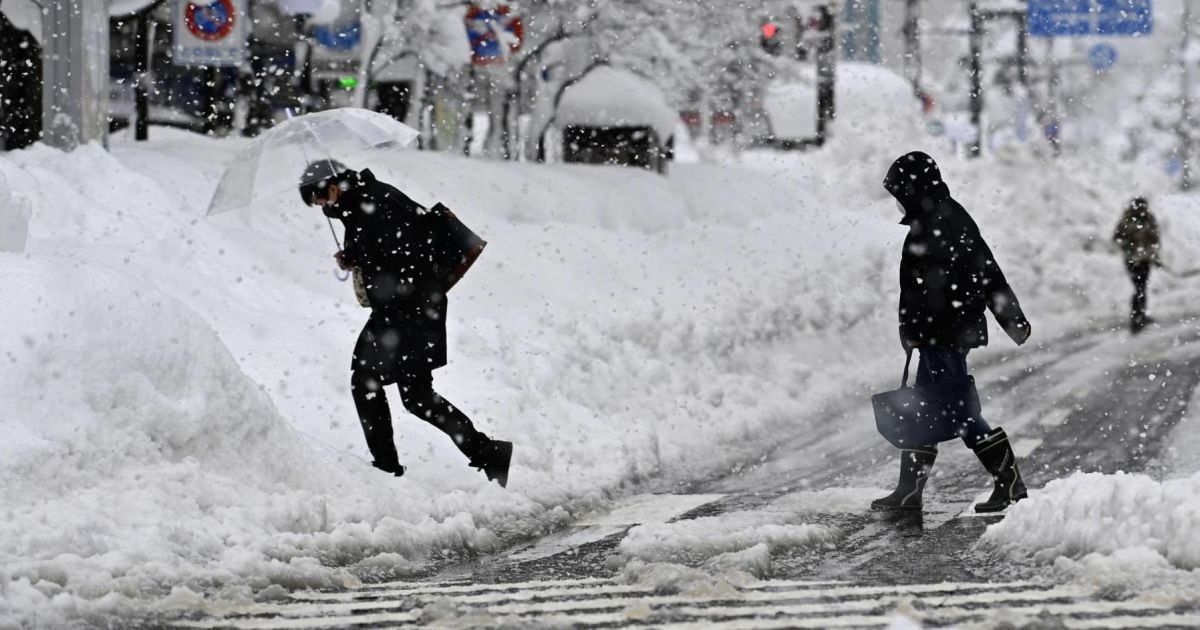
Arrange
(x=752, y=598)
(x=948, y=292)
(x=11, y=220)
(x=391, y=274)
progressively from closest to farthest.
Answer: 1. (x=752, y=598)
2. (x=391, y=274)
3. (x=948, y=292)
4. (x=11, y=220)

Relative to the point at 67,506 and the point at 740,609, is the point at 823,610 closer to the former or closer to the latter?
the point at 740,609

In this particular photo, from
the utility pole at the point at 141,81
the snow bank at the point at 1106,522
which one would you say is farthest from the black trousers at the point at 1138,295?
the snow bank at the point at 1106,522

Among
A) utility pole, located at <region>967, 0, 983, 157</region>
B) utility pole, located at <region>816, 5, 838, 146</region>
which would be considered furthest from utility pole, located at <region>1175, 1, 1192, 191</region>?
utility pole, located at <region>816, 5, 838, 146</region>

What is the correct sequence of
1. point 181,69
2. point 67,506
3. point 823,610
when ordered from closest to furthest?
1. point 823,610
2. point 67,506
3. point 181,69

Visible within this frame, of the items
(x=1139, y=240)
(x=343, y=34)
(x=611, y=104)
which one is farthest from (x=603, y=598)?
(x=343, y=34)

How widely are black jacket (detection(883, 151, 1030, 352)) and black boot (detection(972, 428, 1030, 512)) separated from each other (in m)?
0.48

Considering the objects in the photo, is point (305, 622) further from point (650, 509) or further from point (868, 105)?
point (868, 105)

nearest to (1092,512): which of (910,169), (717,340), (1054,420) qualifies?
(910,169)

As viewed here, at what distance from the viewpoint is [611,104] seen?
81.6 feet

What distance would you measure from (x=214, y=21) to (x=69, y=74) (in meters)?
6.19

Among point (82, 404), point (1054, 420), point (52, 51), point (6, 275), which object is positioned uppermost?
point (52, 51)

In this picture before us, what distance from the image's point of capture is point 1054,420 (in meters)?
12.5

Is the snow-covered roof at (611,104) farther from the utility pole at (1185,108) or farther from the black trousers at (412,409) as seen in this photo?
the utility pole at (1185,108)

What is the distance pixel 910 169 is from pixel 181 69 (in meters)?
25.1
